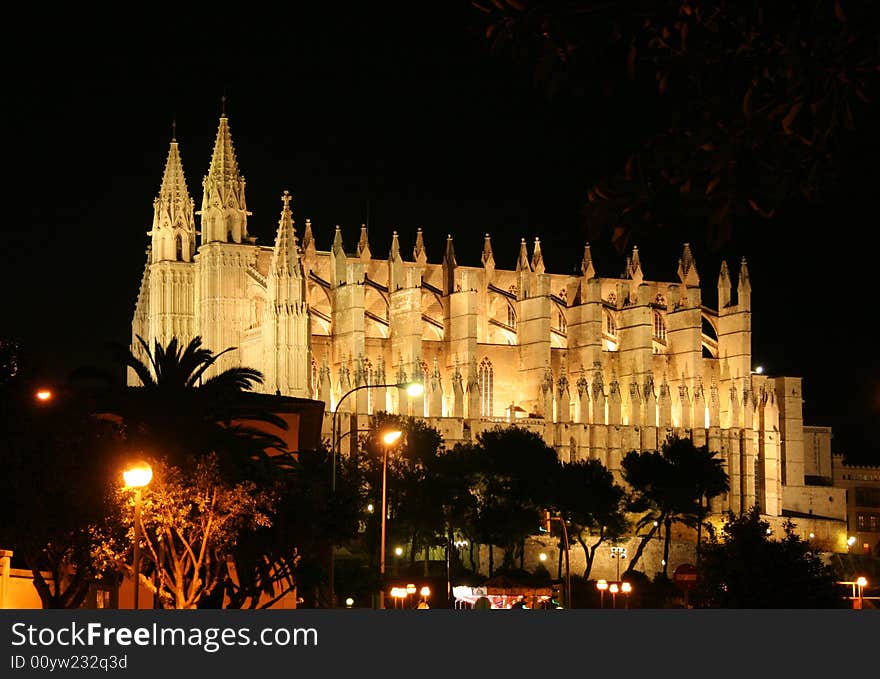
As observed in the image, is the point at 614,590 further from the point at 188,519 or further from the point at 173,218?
the point at 173,218

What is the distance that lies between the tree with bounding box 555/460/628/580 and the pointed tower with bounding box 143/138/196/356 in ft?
71.6

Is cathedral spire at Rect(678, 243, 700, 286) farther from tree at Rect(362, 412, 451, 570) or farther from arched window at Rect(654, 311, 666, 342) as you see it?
tree at Rect(362, 412, 451, 570)

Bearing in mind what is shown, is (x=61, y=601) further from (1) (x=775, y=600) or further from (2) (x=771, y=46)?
(2) (x=771, y=46)

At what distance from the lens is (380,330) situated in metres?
111

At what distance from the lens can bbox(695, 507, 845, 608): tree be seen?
167 feet

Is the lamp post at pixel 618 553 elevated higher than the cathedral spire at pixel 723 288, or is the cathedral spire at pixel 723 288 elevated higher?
the cathedral spire at pixel 723 288

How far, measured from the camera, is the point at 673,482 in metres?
103

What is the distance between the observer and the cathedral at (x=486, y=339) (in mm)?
99000

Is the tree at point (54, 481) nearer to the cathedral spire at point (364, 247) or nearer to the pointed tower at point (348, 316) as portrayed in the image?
the pointed tower at point (348, 316)

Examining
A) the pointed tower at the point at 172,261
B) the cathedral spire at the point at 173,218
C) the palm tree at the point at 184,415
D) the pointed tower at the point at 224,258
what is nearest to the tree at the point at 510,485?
the pointed tower at the point at 224,258

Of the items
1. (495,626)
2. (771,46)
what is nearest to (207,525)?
Result: (495,626)

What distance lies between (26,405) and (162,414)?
4828mm

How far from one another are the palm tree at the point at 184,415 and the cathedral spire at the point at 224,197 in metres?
56.8

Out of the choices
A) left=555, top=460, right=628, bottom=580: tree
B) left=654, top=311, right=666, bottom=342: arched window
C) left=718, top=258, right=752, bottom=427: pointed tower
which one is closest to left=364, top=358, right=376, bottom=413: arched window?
left=555, top=460, right=628, bottom=580: tree
